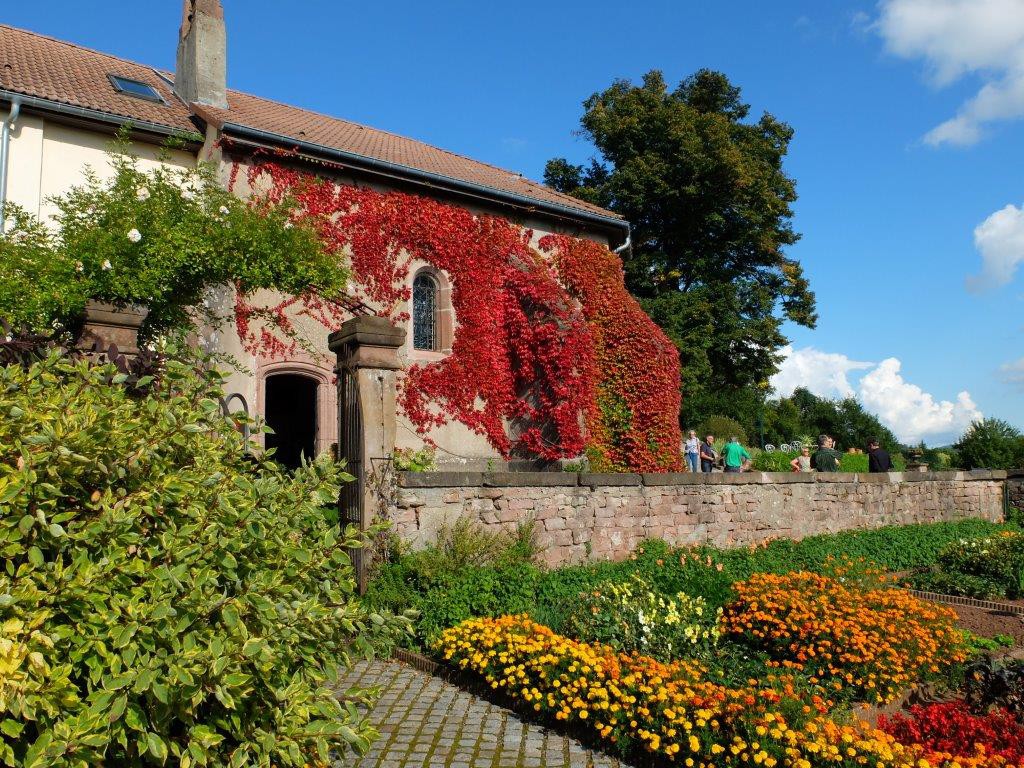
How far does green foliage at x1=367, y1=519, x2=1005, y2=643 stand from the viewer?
21.8 feet

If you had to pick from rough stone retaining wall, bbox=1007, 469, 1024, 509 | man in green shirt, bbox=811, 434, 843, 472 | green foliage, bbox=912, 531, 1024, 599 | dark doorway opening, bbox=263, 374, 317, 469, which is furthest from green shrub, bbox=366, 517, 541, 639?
rough stone retaining wall, bbox=1007, 469, 1024, 509

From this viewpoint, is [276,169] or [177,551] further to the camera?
[276,169]

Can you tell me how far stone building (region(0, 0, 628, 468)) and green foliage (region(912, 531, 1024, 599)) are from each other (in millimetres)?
7685

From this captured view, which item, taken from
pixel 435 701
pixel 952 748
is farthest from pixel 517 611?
pixel 952 748

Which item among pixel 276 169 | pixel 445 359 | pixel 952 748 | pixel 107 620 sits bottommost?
pixel 952 748

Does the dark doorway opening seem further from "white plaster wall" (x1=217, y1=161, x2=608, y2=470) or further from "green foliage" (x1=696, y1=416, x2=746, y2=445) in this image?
"green foliage" (x1=696, y1=416, x2=746, y2=445)

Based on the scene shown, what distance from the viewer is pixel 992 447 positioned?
70.4 feet

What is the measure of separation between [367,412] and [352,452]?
418mm

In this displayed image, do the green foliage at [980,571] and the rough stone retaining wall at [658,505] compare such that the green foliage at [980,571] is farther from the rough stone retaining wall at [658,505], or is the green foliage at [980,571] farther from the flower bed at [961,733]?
the flower bed at [961,733]

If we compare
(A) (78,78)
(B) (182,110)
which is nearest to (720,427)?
(B) (182,110)

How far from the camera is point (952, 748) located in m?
4.33

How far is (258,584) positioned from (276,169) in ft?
36.5

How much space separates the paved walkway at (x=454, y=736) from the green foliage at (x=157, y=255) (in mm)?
5330

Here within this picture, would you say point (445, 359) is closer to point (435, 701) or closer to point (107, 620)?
point (435, 701)
